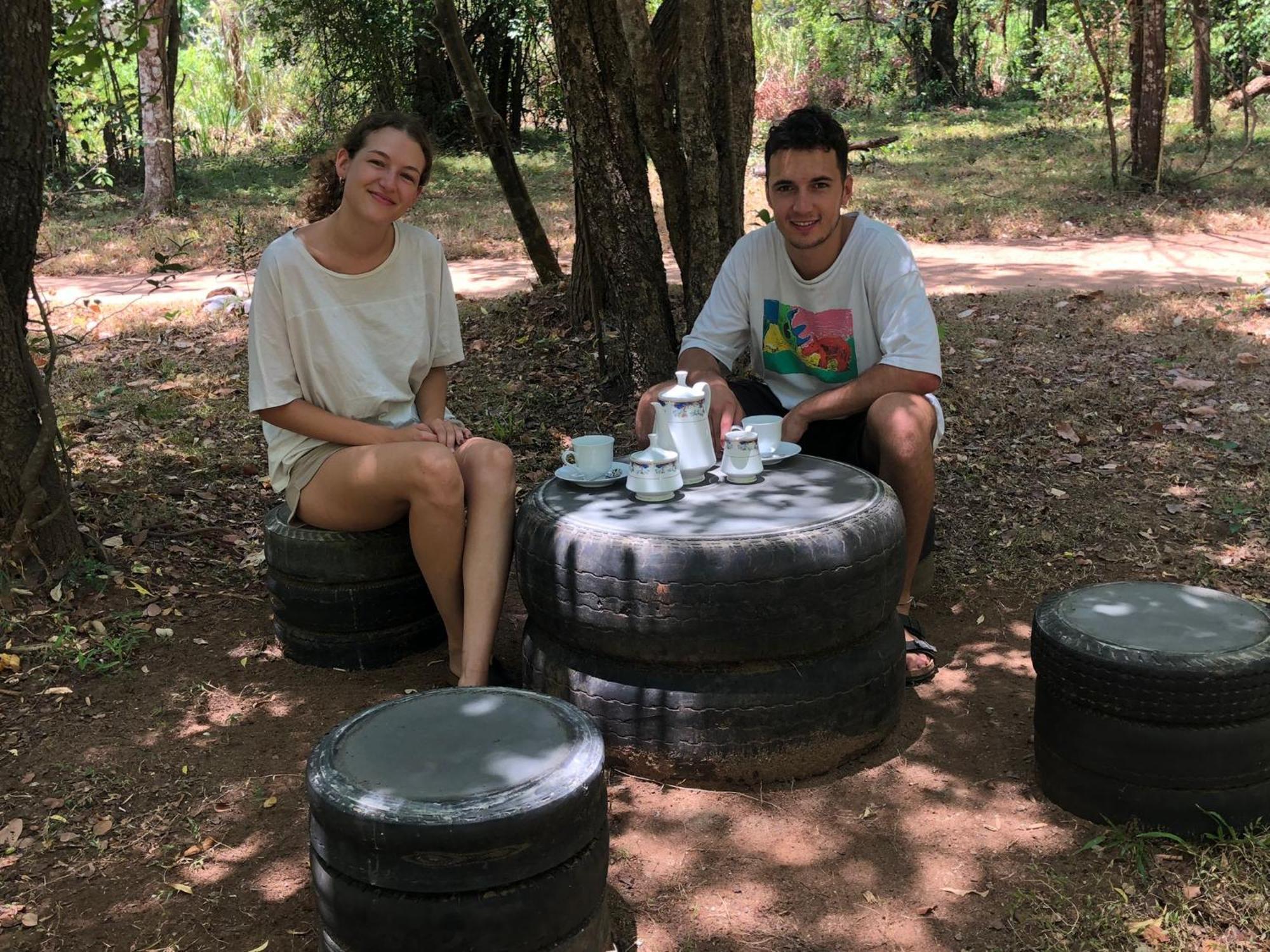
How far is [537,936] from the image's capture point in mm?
2152

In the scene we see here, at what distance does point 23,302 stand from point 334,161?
1.17 metres

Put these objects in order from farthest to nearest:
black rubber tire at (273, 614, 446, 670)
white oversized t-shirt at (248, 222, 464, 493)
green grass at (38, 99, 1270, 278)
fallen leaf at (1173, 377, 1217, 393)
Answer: green grass at (38, 99, 1270, 278), fallen leaf at (1173, 377, 1217, 393), black rubber tire at (273, 614, 446, 670), white oversized t-shirt at (248, 222, 464, 493)

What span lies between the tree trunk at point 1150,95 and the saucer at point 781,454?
8572 mm

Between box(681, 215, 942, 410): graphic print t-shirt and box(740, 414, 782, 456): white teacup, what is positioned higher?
box(681, 215, 942, 410): graphic print t-shirt

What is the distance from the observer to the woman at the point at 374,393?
3.43 metres

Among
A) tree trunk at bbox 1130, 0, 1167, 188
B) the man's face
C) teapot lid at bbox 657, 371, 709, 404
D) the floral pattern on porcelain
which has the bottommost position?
the floral pattern on porcelain

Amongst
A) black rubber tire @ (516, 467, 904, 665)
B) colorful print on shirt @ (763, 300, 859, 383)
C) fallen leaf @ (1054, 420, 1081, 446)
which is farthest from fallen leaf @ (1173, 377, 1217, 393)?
black rubber tire @ (516, 467, 904, 665)

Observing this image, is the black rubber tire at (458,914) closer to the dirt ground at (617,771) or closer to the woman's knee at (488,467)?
the dirt ground at (617,771)

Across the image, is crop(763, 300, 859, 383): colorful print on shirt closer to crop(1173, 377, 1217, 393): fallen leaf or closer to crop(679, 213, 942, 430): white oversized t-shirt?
crop(679, 213, 942, 430): white oversized t-shirt

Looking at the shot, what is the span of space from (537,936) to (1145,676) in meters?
1.44

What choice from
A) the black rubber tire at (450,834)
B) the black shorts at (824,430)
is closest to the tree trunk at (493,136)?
the black shorts at (824,430)

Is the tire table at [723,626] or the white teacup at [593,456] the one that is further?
the white teacup at [593,456]

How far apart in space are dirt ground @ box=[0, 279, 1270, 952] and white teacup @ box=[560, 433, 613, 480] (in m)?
0.81

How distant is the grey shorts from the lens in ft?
11.7
